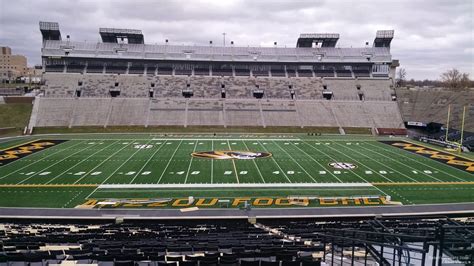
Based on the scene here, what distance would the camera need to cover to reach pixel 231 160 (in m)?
34.5

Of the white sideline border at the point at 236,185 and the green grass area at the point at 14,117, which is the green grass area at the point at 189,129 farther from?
the white sideline border at the point at 236,185

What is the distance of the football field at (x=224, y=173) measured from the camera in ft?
77.5

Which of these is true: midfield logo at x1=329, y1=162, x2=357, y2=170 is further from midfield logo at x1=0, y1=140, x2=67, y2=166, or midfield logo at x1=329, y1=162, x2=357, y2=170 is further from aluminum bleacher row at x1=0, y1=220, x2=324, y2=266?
midfield logo at x1=0, y1=140, x2=67, y2=166

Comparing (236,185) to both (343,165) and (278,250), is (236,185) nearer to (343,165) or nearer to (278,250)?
(343,165)

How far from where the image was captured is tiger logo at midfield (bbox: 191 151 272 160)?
117 feet

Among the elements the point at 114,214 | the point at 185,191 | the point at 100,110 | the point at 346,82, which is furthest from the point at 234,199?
the point at 346,82

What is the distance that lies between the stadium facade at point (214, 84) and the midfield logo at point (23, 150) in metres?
11.1

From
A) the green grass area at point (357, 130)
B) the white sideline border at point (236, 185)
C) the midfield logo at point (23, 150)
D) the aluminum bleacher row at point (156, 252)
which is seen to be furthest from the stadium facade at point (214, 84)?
the aluminum bleacher row at point (156, 252)

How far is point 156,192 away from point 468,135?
1720 inches

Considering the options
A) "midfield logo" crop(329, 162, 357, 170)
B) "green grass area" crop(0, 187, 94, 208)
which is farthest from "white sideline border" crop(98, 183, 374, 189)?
"midfield logo" crop(329, 162, 357, 170)

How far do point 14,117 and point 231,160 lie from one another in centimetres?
3765

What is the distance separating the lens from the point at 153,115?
58.1 m

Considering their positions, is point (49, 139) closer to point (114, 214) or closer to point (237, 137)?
point (237, 137)

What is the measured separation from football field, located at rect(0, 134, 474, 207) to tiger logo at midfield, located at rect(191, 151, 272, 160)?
0.10 meters
